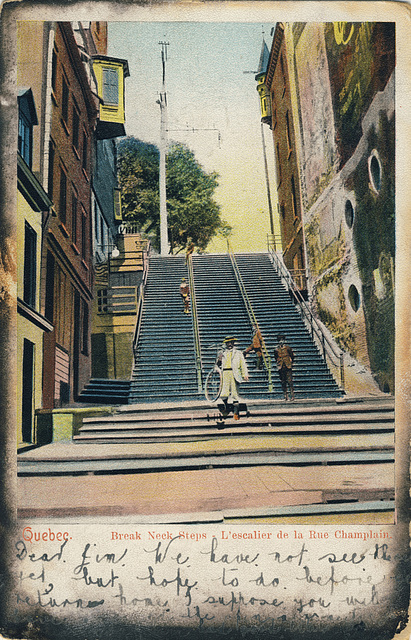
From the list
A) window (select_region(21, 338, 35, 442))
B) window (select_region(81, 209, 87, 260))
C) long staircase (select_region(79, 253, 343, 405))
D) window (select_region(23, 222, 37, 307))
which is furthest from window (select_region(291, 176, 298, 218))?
window (select_region(21, 338, 35, 442))

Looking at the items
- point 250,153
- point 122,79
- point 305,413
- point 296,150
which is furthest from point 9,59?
point 305,413

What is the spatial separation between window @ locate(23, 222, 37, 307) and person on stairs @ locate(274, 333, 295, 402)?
3.10 meters

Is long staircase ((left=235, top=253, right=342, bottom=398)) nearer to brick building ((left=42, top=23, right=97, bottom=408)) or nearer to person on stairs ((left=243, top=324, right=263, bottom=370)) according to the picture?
person on stairs ((left=243, top=324, right=263, bottom=370))

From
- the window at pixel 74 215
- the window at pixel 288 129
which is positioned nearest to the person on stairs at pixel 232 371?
the window at pixel 74 215

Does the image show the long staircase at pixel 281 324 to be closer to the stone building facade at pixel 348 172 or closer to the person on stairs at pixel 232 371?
the person on stairs at pixel 232 371

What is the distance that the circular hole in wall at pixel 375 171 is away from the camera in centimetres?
666

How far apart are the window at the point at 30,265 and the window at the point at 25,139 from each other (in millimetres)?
845

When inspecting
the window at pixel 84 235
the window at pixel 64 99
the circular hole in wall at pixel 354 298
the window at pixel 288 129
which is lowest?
the circular hole in wall at pixel 354 298

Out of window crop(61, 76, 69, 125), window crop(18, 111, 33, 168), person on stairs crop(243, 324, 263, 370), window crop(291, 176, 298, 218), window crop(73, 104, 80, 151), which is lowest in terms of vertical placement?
person on stairs crop(243, 324, 263, 370)

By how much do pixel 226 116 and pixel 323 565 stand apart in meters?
5.24

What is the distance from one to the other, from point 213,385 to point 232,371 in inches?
13.1

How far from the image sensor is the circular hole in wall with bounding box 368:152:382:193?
6.66m

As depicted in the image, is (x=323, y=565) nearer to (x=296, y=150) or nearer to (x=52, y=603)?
(x=52, y=603)

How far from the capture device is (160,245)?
752 cm
